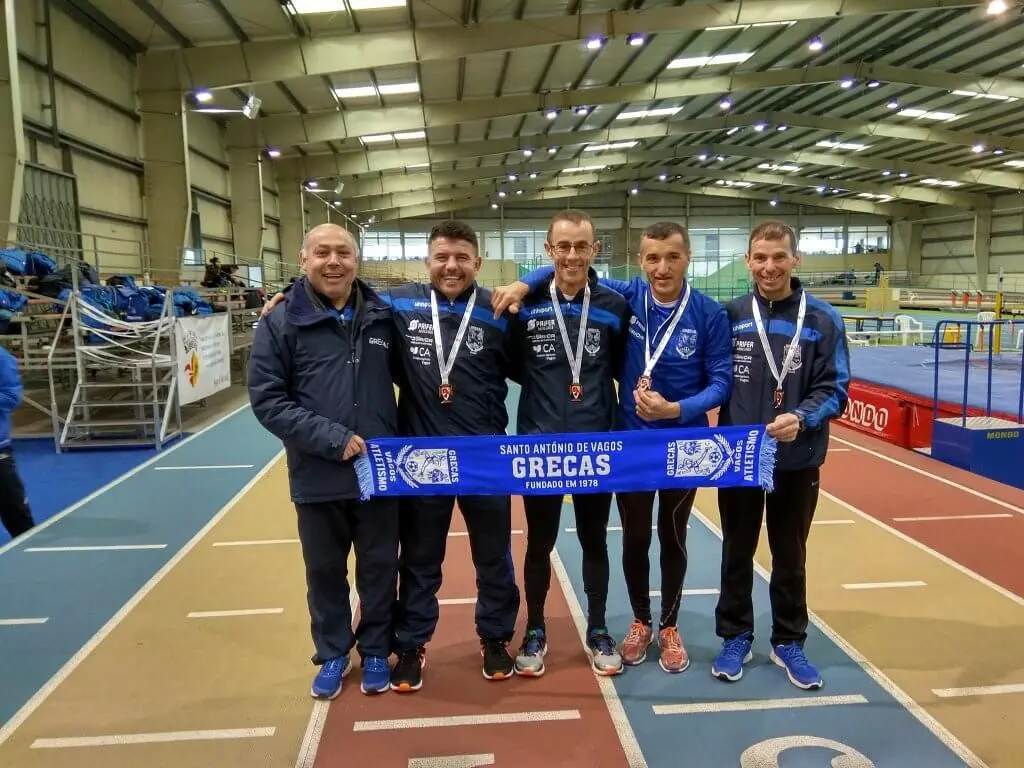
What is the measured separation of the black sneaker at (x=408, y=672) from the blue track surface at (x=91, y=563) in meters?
1.71

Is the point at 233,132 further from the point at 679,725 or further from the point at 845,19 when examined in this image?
the point at 679,725

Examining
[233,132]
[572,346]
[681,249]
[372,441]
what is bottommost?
[372,441]

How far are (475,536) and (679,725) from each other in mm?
1198

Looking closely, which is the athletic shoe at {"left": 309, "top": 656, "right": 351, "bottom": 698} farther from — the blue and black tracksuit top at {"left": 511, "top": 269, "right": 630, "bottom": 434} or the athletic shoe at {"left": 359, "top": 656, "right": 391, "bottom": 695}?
the blue and black tracksuit top at {"left": 511, "top": 269, "right": 630, "bottom": 434}

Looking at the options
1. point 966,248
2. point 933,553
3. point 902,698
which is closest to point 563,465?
point 902,698

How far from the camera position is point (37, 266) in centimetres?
938

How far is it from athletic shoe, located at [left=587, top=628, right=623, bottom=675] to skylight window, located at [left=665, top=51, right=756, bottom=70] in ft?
58.3

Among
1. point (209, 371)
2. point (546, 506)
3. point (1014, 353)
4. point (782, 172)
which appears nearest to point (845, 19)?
point (1014, 353)

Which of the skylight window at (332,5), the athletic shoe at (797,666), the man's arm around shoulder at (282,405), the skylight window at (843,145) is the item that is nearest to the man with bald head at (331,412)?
the man's arm around shoulder at (282,405)

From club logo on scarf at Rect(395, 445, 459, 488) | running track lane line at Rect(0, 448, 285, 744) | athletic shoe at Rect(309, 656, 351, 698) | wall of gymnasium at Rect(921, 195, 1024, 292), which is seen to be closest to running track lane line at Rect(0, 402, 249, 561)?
running track lane line at Rect(0, 448, 285, 744)

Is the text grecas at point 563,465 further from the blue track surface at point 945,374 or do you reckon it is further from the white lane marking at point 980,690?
the blue track surface at point 945,374

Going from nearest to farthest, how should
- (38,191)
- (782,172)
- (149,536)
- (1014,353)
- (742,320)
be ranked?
(742,320) < (149,536) < (38,191) < (1014,353) < (782,172)

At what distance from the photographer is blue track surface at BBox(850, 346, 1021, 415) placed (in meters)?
8.45

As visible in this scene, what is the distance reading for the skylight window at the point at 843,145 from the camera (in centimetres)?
2770
